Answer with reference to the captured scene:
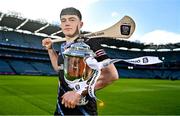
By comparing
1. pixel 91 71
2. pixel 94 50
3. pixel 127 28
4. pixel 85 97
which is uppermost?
pixel 127 28

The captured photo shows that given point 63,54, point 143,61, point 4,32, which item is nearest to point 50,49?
point 63,54

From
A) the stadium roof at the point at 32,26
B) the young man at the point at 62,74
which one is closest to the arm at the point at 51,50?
the young man at the point at 62,74

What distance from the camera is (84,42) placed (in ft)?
11.7

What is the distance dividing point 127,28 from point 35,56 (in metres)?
35.5

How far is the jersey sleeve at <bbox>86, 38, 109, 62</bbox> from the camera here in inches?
135

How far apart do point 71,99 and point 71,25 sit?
3.12 ft

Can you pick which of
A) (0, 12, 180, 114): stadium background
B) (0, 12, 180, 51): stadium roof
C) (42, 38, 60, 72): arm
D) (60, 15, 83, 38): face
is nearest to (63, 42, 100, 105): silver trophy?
(60, 15, 83, 38): face

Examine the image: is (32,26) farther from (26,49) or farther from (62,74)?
(62,74)

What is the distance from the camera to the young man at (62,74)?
3359mm

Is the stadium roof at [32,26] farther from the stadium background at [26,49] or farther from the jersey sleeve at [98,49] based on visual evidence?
the jersey sleeve at [98,49]

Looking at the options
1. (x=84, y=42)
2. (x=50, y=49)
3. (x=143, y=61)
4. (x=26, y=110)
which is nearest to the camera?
(x=143, y=61)

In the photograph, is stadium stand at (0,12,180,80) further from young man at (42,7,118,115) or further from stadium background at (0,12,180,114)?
young man at (42,7,118,115)

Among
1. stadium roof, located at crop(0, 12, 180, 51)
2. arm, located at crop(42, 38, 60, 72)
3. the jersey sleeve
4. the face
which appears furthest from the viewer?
stadium roof, located at crop(0, 12, 180, 51)

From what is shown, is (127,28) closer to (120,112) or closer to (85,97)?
(85,97)
